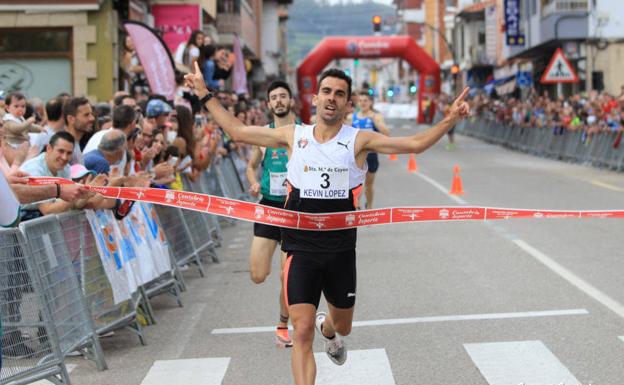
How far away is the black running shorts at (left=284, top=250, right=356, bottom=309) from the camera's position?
720 cm

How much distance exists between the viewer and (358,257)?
14.6 meters

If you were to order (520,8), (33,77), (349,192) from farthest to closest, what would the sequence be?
(520,8) → (33,77) → (349,192)

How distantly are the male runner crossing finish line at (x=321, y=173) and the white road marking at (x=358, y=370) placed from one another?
818mm

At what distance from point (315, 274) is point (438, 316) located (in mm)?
3216

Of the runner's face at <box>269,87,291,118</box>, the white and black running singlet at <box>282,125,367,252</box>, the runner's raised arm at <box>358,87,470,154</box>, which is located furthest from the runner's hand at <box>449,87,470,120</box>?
the runner's face at <box>269,87,291,118</box>

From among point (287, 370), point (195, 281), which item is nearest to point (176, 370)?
point (287, 370)

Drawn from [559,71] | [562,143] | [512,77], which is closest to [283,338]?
[559,71]

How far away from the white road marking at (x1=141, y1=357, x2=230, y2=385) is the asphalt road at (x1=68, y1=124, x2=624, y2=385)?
1cm

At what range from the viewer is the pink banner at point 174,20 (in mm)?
30625

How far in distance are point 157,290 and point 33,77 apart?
15.7m

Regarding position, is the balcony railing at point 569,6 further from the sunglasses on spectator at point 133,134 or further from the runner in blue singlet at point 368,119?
the sunglasses on spectator at point 133,134

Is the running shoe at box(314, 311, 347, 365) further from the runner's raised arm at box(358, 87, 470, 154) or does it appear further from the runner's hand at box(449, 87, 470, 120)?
the runner's hand at box(449, 87, 470, 120)

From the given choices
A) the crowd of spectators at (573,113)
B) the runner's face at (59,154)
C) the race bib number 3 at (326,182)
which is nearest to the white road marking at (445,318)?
the runner's face at (59,154)

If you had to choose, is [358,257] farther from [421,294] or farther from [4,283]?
[4,283]
